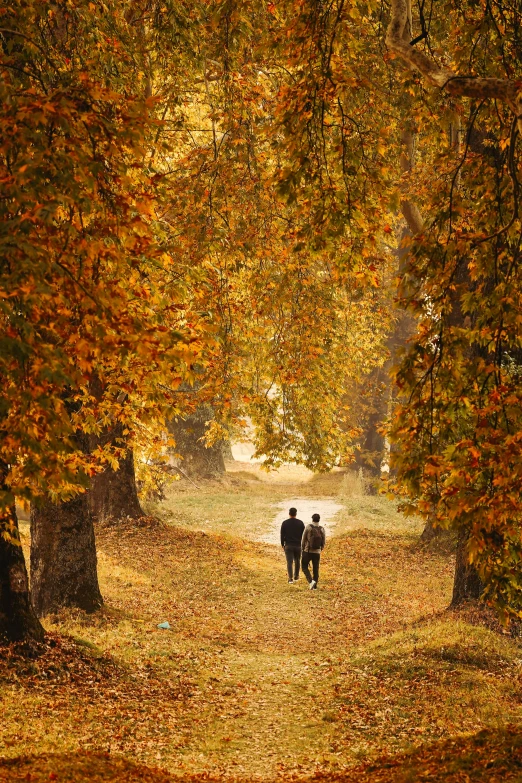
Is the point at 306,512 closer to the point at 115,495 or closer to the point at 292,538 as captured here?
the point at 115,495

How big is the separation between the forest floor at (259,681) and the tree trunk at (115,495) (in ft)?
5.20

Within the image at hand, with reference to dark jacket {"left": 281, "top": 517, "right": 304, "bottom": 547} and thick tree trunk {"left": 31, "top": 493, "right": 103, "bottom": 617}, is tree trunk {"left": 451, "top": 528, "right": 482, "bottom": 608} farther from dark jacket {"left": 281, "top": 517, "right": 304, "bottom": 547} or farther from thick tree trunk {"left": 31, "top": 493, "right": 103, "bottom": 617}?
thick tree trunk {"left": 31, "top": 493, "right": 103, "bottom": 617}

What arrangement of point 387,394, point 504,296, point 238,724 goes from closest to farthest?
point 504,296, point 238,724, point 387,394

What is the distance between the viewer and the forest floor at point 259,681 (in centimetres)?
704

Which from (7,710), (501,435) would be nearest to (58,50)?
(501,435)

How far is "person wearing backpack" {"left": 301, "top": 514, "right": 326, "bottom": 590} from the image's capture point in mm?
17109

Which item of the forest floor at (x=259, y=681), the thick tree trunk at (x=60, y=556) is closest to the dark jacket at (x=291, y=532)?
the forest floor at (x=259, y=681)

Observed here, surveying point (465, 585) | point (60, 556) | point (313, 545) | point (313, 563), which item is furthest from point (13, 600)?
point (313, 563)

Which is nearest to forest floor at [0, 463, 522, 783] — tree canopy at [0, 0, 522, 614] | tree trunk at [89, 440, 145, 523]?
tree trunk at [89, 440, 145, 523]

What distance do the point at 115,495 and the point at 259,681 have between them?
11.3 metres

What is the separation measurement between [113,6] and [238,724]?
28.8 feet

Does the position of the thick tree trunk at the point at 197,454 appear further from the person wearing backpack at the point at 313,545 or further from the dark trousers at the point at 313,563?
the person wearing backpack at the point at 313,545

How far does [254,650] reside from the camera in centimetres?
1319

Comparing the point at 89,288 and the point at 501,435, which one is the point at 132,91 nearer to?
the point at 89,288
